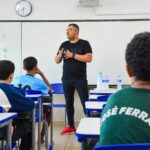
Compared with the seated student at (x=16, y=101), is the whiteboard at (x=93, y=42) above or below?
above

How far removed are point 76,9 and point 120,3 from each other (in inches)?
30.9

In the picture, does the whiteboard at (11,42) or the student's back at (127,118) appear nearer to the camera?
the student's back at (127,118)

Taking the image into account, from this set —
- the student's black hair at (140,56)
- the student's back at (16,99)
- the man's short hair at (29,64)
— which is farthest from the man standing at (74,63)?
the student's black hair at (140,56)

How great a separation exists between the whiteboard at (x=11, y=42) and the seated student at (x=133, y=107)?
4.56 m

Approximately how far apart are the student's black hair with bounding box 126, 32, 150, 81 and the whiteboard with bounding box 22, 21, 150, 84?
420 cm

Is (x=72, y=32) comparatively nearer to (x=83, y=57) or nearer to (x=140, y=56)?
(x=83, y=57)

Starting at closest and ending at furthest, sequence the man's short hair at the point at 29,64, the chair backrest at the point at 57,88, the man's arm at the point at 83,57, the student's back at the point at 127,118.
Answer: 1. the student's back at the point at 127,118
2. the man's short hair at the point at 29,64
3. the man's arm at the point at 83,57
4. the chair backrest at the point at 57,88

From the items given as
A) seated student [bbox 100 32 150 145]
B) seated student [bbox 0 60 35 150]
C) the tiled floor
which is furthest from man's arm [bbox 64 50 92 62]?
seated student [bbox 100 32 150 145]

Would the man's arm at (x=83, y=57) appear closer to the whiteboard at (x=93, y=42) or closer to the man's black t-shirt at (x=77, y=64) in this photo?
the man's black t-shirt at (x=77, y=64)

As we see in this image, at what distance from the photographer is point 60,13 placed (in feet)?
18.0

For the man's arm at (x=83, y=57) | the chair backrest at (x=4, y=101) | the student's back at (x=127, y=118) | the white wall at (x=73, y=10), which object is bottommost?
the chair backrest at (x=4, y=101)

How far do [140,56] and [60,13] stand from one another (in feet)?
14.8

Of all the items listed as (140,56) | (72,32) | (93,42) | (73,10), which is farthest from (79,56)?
(140,56)

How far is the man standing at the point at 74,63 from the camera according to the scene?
4.47 meters
